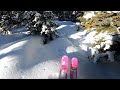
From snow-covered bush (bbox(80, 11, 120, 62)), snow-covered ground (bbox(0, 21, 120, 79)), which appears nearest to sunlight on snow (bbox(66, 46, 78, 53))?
snow-covered ground (bbox(0, 21, 120, 79))

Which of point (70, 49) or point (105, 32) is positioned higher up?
point (105, 32)

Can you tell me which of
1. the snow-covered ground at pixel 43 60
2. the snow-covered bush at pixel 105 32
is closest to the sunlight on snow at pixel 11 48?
the snow-covered ground at pixel 43 60

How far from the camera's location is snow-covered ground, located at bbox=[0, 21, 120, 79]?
36.2 feet

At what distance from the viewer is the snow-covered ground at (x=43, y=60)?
36.2 ft

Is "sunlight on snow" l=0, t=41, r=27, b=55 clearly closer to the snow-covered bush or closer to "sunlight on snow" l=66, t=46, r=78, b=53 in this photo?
"sunlight on snow" l=66, t=46, r=78, b=53

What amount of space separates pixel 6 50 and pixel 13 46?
1.93 ft

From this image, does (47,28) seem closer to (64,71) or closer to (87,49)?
(87,49)

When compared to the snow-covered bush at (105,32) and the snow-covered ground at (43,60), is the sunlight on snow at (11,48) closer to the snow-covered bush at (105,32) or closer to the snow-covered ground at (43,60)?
the snow-covered ground at (43,60)

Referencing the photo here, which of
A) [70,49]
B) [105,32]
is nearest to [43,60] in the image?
[70,49]

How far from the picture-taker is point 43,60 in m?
12.2

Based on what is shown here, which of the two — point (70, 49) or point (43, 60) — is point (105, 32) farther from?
point (70, 49)
